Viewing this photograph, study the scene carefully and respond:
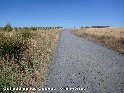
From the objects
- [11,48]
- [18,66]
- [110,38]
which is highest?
[11,48]

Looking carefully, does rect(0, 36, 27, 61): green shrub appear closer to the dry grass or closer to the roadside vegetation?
the roadside vegetation

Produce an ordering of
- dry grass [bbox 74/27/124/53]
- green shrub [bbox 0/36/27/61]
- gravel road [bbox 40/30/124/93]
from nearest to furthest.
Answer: gravel road [bbox 40/30/124/93]
green shrub [bbox 0/36/27/61]
dry grass [bbox 74/27/124/53]

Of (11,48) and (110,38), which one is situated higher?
(11,48)

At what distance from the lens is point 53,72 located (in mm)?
11391

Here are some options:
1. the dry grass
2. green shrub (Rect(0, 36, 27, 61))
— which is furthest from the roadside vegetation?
the dry grass

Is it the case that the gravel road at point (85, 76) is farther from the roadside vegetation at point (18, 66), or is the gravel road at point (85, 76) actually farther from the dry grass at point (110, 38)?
the dry grass at point (110, 38)

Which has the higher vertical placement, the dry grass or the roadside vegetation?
the roadside vegetation

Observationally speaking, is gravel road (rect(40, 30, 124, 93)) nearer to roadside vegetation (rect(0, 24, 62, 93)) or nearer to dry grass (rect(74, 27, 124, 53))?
roadside vegetation (rect(0, 24, 62, 93))

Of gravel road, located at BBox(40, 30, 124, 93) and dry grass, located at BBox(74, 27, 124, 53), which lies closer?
gravel road, located at BBox(40, 30, 124, 93)

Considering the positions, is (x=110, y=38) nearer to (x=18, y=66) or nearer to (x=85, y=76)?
(x=85, y=76)

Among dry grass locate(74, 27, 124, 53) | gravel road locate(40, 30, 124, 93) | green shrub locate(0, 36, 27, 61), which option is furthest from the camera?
dry grass locate(74, 27, 124, 53)

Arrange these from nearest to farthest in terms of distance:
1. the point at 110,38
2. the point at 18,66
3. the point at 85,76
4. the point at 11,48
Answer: the point at 85,76, the point at 18,66, the point at 11,48, the point at 110,38

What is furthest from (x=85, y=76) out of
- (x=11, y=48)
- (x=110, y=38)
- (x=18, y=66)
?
(x=110, y=38)

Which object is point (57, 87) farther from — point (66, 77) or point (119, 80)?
point (119, 80)
